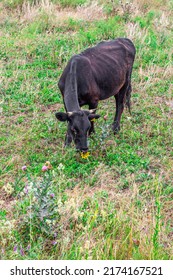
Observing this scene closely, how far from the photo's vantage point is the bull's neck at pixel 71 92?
6.65 meters

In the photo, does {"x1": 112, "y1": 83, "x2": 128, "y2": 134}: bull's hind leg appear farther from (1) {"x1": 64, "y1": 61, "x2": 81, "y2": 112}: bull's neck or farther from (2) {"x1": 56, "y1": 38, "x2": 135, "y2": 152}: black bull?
(1) {"x1": 64, "y1": 61, "x2": 81, "y2": 112}: bull's neck

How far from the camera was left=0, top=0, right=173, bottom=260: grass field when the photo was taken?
431 centimetres

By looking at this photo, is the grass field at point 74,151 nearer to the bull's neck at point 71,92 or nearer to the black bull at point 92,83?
the black bull at point 92,83

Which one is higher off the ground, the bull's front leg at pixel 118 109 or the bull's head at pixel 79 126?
the bull's head at pixel 79 126

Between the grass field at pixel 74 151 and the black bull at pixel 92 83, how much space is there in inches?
16.3

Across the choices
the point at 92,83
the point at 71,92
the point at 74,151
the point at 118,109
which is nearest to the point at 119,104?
the point at 118,109

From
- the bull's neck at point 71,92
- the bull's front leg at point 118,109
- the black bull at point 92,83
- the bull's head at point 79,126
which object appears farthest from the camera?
the bull's front leg at point 118,109

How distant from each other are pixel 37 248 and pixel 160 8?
507 inches

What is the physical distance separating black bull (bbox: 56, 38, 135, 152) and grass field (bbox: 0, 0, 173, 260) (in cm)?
41

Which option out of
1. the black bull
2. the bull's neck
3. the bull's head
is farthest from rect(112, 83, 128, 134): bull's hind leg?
the bull's head

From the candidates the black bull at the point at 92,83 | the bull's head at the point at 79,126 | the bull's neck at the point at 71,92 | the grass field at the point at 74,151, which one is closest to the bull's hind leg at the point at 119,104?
the black bull at the point at 92,83

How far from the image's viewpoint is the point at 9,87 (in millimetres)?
9016

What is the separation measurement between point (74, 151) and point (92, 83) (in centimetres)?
126
